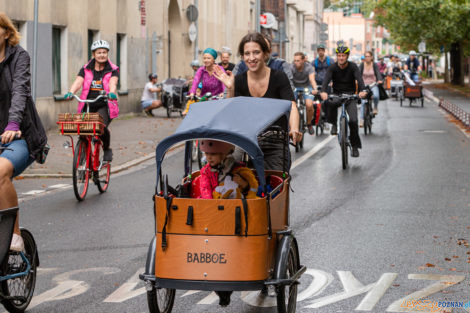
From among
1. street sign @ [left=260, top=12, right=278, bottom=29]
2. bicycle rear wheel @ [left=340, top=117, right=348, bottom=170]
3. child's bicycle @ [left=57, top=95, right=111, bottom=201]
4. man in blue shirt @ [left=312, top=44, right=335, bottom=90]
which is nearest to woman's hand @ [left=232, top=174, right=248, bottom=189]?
child's bicycle @ [left=57, top=95, right=111, bottom=201]

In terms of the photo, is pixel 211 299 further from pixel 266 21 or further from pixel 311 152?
pixel 266 21

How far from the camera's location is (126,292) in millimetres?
6824

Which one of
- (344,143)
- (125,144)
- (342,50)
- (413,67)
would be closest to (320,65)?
(125,144)

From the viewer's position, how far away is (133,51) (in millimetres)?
32281

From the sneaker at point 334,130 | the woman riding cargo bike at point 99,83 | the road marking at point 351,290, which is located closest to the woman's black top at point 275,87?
the road marking at point 351,290

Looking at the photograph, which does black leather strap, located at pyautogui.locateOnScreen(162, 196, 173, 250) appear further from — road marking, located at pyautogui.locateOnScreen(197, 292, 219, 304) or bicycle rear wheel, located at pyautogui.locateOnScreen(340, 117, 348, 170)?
bicycle rear wheel, located at pyautogui.locateOnScreen(340, 117, 348, 170)

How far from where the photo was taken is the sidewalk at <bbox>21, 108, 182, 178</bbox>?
15.4 metres

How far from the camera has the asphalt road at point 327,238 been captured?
21.8 feet

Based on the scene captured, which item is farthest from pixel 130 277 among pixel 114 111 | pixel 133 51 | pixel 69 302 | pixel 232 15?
pixel 232 15

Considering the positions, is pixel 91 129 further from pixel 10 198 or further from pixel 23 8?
pixel 23 8

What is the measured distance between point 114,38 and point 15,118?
24183 millimetres

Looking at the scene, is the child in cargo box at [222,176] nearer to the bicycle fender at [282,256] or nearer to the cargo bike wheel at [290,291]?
the bicycle fender at [282,256]

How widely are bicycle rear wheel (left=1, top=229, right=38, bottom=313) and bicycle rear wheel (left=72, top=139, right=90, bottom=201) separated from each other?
17.3 ft

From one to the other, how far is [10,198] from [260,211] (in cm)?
159
